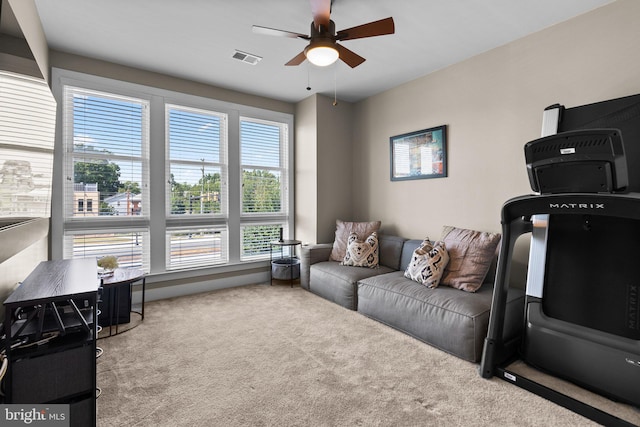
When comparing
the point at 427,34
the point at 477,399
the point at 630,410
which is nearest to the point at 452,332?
the point at 477,399

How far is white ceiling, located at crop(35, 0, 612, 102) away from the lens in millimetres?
2494

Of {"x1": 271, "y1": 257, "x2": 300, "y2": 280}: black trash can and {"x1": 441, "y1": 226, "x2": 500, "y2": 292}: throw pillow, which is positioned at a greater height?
{"x1": 441, "y1": 226, "x2": 500, "y2": 292}: throw pillow

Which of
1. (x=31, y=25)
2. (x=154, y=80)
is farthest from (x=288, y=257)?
(x=31, y=25)

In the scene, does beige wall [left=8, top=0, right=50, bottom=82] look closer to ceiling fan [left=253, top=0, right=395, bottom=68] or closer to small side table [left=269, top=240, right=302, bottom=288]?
ceiling fan [left=253, top=0, right=395, bottom=68]

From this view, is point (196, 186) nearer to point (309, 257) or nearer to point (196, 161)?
point (196, 161)

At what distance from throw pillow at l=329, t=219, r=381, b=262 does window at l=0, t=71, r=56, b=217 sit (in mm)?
3058

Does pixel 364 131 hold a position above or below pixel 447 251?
above

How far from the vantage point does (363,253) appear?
3.85 metres

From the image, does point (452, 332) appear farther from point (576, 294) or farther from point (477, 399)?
point (576, 294)

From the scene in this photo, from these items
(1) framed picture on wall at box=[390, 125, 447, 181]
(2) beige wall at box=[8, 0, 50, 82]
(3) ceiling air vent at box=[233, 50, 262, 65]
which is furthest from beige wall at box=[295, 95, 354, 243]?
(2) beige wall at box=[8, 0, 50, 82]

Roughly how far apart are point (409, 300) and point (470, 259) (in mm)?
716

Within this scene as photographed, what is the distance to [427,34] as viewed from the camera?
2.90 metres

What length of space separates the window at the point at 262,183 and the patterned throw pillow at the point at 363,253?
144 cm

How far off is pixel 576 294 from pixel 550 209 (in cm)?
68
